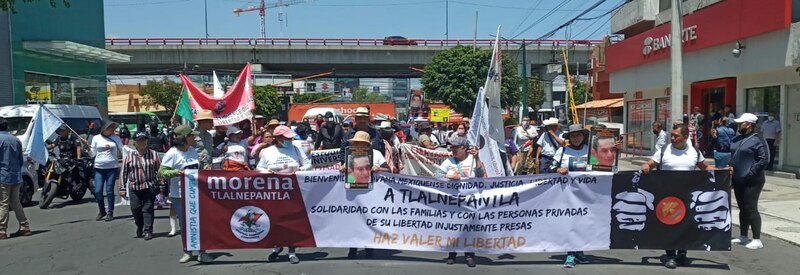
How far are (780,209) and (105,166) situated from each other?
36.3 ft

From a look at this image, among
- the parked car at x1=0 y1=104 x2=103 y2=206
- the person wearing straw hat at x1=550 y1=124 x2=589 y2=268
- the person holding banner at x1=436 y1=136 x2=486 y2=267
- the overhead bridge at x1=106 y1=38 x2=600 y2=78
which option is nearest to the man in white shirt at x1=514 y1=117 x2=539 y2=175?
the person wearing straw hat at x1=550 y1=124 x2=589 y2=268

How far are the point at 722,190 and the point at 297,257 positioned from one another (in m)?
4.52

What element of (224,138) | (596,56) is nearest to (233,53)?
(596,56)

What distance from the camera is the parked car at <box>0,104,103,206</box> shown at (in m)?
11.4

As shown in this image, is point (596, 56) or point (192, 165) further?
point (596, 56)

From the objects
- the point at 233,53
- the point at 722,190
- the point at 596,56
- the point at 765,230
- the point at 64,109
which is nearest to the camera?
the point at 722,190

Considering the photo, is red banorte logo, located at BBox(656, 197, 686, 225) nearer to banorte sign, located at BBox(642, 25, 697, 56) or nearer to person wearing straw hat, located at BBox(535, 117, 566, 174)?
person wearing straw hat, located at BBox(535, 117, 566, 174)

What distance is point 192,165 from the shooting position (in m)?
7.59

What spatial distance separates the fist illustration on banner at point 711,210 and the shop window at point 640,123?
17530 millimetres

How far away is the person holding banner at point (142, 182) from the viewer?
7996 mm

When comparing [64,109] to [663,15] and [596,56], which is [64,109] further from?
[596,56]

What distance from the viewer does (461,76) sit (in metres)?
38.8

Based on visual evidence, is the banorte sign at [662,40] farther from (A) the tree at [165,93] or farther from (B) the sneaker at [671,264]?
(A) the tree at [165,93]

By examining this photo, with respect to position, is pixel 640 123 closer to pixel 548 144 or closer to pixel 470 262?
pixel 548 144
